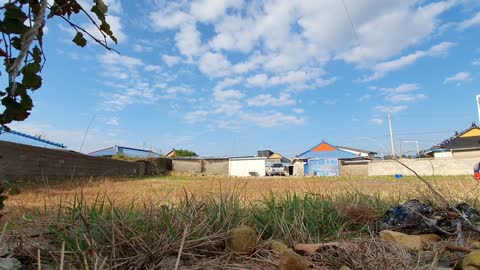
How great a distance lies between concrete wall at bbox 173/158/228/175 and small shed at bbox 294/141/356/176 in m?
11.5

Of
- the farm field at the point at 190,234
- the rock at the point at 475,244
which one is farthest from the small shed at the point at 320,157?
the rock at the point at 475,244

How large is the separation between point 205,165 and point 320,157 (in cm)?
1927

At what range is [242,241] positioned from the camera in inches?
69.6

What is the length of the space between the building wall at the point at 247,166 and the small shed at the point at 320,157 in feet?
23.0

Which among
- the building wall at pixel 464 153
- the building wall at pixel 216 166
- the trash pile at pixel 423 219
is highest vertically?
the building wall at pixel 464 153

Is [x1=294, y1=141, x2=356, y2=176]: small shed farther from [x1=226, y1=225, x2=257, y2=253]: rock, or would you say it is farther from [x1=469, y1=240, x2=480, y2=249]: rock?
[x1=226, y1=225, x2=257, y2=253]: rock

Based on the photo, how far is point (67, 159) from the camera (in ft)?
43.5

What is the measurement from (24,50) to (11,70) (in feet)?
0.25

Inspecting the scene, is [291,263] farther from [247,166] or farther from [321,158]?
[321,158]

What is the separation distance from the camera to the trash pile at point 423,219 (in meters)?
2.17

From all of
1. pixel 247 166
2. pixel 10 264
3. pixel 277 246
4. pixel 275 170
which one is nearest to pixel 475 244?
pixel 277 246

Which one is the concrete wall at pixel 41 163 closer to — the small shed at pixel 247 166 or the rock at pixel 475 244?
the rock at pixel 475 244

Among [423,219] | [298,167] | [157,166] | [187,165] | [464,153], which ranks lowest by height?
[423,219]

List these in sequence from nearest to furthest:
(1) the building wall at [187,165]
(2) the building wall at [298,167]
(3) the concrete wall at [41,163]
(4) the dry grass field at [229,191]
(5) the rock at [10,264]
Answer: (5) the rock at [10,264] → (4) the dry grass field at [229,191] → (3) the concrete wall at [41,163] → (1) the building wall at [187,165] → (2) the building wall at [298,167]
